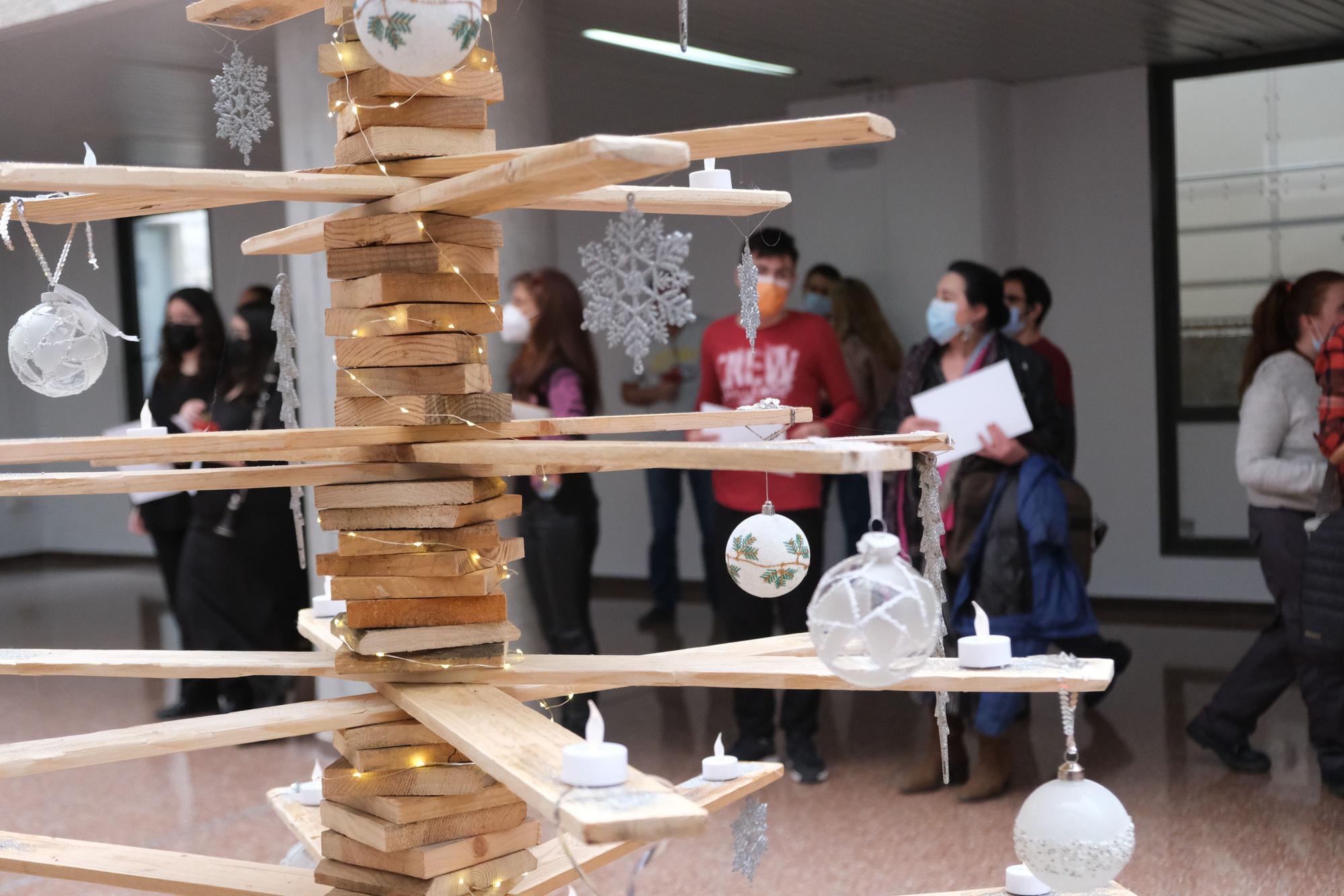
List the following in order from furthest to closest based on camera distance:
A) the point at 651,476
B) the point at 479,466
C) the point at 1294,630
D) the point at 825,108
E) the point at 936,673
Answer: the point at 651,476 → the point at 825,108 → the point at 1294,630 → the point at 479,466 → the point at 936,673

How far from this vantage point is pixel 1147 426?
6645 millimetres

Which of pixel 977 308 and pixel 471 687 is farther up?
pixel 977 308

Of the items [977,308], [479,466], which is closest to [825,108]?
[977,308]

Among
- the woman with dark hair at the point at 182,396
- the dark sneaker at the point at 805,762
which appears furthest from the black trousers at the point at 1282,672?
the woman with dark hair at the point at 182,396

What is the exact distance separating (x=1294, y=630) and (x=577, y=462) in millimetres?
3014

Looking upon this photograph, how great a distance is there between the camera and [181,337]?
4945 mm

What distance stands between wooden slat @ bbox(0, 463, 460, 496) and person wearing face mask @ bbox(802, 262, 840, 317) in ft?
14.7

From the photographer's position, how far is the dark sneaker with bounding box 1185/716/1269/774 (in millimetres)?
4094

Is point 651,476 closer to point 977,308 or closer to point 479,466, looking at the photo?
point 977,308

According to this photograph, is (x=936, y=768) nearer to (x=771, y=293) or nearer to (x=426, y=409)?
(x=771, y=293)

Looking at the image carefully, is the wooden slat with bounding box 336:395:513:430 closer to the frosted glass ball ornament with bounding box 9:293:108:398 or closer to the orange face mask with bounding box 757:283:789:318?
the frosted glass ball ornament with bounding box 9:293:108:398

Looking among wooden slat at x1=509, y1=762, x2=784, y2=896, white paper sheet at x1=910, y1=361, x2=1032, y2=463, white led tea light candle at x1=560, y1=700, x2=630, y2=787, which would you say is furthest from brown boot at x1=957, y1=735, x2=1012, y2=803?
white led tea light candle at x1=560, y1=700, x2=630, y2=787

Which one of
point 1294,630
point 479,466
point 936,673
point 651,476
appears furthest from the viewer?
point 651,476

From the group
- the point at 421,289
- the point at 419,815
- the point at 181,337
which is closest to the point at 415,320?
the point at 421,289
